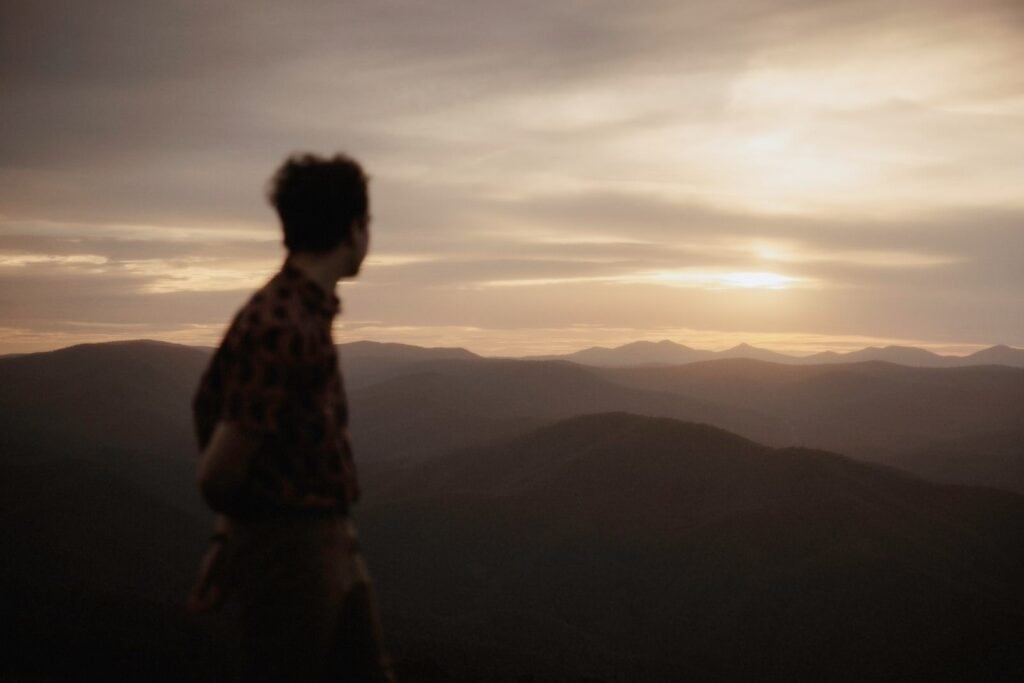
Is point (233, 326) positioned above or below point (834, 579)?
above

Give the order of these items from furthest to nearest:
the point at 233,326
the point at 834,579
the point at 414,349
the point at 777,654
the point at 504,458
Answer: the point at 414,349 → the point at 504,458 → the point at 834,579 → the point at 777,654 → the point at 233,326

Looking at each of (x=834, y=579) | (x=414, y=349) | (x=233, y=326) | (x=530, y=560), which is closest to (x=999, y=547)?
(x=834, y=579)

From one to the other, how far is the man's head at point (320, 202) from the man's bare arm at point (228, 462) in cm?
53

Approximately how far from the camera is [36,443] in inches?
1886

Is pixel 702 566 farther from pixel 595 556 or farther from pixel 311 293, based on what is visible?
pixel 311 293

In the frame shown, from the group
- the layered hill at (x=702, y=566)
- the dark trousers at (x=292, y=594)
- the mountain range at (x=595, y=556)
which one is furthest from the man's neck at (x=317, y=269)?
the layered hill at (x=702, y=566)

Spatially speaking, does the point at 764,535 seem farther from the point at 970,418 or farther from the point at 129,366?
the point at 129,366

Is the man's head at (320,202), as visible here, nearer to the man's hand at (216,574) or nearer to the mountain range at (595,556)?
the man's hand at (216,574)

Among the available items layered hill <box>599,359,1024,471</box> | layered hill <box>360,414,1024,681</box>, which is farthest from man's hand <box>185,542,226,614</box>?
layered hill <box>599,359,1024,471</box>

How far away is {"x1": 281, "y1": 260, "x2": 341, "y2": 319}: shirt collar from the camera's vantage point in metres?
2.40

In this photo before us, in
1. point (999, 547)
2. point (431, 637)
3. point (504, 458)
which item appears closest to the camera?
point (431, 637)

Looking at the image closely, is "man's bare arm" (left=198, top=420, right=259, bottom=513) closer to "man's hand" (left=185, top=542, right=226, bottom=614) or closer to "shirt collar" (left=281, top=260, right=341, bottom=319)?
"man's hand" (left=185, top=542, right=226, bottom=614)

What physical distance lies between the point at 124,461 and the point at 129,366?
31.4 m

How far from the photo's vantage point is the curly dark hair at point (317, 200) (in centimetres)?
246
